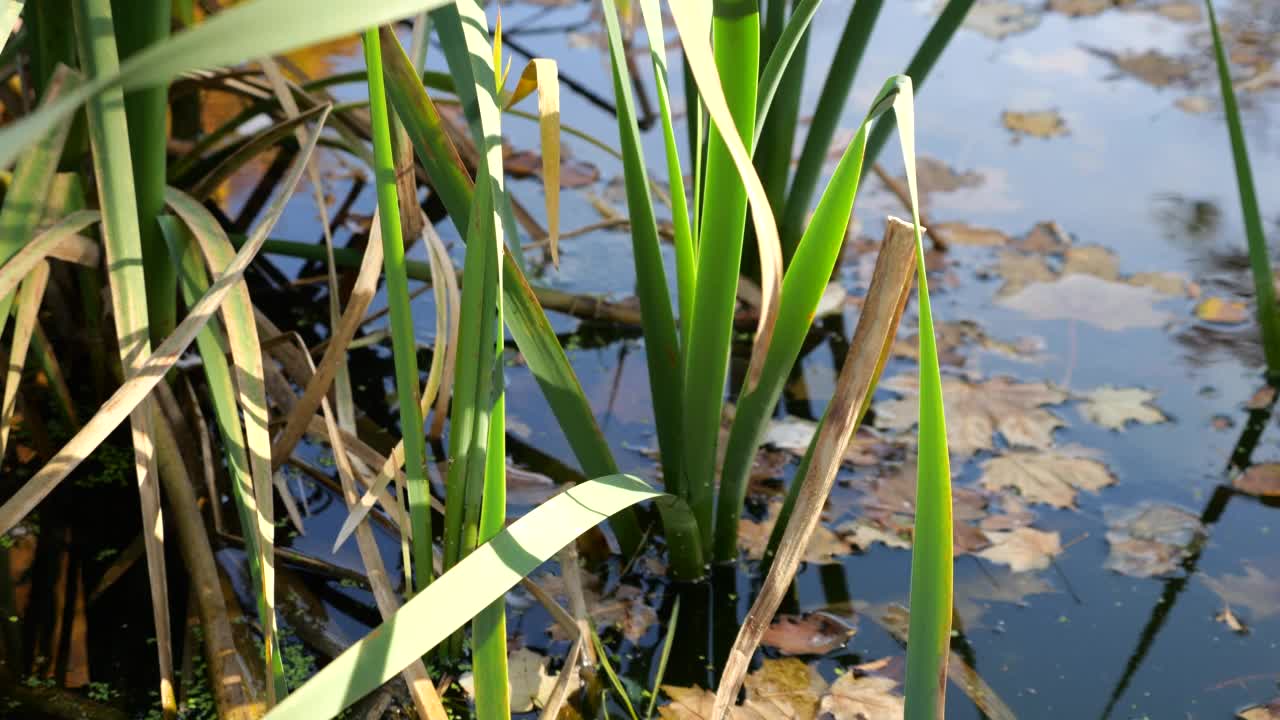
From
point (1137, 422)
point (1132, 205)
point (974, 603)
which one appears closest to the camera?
point (974, 603)

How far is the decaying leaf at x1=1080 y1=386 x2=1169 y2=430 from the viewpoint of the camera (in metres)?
1.40

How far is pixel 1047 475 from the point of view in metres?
1.29

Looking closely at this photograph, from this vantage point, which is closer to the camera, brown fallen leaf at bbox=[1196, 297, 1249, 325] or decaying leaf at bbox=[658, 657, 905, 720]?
decaying leaf at bbox=[658, 657, 905, 720]

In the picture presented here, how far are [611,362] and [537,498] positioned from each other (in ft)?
1.14

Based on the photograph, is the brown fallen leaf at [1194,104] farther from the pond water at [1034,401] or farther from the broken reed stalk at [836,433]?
the broken reed stalk at [836,433]

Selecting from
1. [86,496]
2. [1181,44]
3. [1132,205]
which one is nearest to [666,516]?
[86,496]

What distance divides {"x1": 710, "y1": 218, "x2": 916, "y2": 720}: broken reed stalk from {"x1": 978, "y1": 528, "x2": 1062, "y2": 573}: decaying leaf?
465 mm

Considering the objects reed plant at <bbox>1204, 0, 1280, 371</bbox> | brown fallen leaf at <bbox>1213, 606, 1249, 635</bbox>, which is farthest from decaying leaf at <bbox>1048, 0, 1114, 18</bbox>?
brown fallen leaf at <bbox>1213, 606, 1249, 635</bbox>

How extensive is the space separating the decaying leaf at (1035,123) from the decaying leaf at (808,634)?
4.76ft

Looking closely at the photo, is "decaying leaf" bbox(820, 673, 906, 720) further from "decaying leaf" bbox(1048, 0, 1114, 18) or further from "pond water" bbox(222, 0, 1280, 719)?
"decaying leaf" bbox(1048, 0, 1114, 18)

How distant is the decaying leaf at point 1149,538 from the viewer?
3.79 feet

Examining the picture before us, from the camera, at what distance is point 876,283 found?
780 mm

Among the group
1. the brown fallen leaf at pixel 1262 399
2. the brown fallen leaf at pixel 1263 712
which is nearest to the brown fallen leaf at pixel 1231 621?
the brown fallen leaf at pixel 1263 712

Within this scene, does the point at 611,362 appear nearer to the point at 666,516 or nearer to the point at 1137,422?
the point at 666,516
